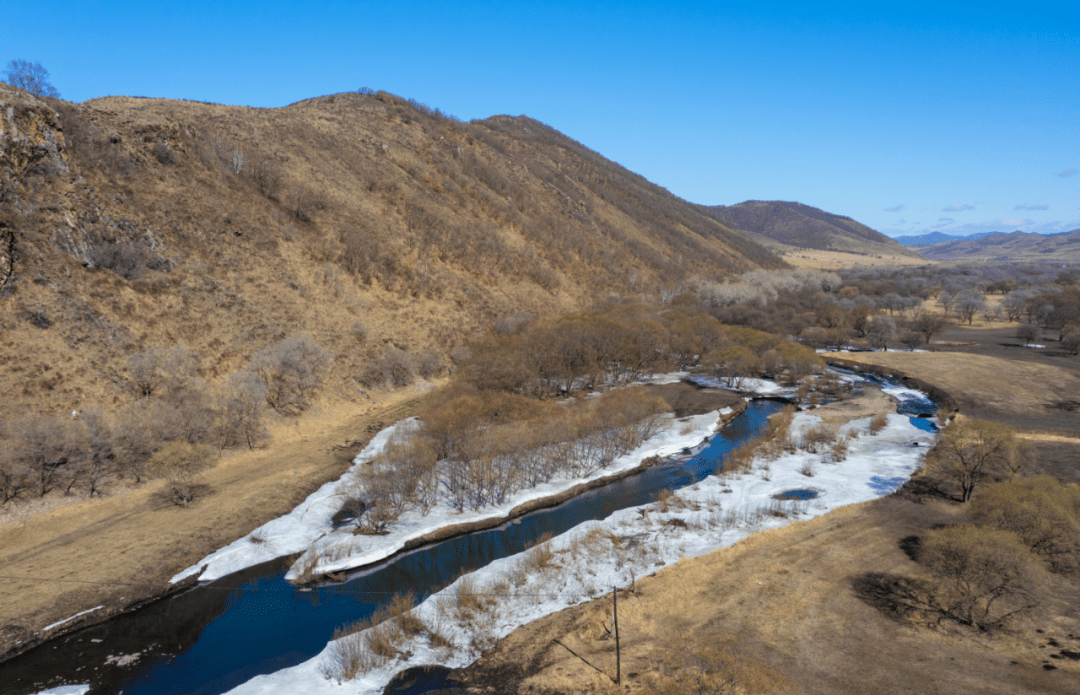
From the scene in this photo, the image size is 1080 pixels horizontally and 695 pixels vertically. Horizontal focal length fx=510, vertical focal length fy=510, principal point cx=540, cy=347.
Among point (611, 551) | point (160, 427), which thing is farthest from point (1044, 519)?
point (160, 427)

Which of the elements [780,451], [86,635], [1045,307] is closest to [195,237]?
[86,635]

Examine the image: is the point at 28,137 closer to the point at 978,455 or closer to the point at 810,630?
the point at 810,630

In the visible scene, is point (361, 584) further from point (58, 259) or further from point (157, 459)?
point (58, 259)

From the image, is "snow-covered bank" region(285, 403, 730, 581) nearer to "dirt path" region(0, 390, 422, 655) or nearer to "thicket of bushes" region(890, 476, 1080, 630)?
"dirt path" region(0, 390, 422, 655)

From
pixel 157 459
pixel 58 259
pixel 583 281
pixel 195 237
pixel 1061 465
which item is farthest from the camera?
pixel 583 281

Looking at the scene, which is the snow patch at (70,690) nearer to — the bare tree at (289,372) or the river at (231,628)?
the river at (231,628)

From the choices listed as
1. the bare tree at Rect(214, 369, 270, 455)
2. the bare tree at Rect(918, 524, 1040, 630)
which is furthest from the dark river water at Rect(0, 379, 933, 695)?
the bare tree at Rect(918, 524, 1040, 630)
